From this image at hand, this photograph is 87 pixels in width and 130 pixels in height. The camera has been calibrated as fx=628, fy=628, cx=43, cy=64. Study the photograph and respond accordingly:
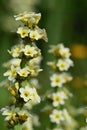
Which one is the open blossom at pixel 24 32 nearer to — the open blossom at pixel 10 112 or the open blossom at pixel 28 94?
the open blossom at pixel 28 94

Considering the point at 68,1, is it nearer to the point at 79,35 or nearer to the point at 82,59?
the point at 79,35

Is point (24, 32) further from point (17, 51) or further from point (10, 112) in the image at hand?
point (10, 112)

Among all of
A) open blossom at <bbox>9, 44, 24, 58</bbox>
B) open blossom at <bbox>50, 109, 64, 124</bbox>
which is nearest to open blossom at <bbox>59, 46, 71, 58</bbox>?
open blossom at <bbox>50, 109, 64, 124</bbox>

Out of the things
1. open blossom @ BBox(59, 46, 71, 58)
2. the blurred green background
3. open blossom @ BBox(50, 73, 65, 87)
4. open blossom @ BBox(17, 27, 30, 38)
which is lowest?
open blossom @ BBox(17, 27, 30, 38)

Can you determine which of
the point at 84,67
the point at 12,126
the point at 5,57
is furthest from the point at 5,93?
the point at 12,126

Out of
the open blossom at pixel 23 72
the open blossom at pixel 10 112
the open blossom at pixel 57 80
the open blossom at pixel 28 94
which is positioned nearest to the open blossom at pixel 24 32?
the open blossom at pixel 23 72

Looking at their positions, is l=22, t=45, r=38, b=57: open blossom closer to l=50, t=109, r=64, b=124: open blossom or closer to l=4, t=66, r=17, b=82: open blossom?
l=4, t=66, r=17, b=82: open blossom
